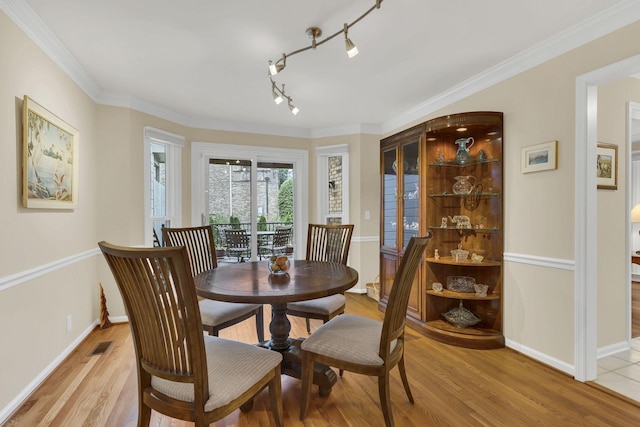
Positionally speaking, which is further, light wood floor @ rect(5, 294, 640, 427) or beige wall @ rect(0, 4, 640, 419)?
beige wall @ rect(0, 4, 640, 419)

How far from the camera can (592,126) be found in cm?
218

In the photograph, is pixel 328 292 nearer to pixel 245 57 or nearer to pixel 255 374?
pixel 255 374

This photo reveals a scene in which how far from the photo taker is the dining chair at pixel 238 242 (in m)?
4.55

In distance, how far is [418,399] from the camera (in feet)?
6.58

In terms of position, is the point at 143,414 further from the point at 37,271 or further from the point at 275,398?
the point at 37,271

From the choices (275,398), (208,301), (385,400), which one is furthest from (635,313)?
(208,301)

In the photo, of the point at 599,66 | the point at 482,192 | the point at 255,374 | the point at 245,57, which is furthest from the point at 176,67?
the point at 599,66

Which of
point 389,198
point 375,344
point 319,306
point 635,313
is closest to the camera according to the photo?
point 375,344

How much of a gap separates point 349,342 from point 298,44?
6.88 feet

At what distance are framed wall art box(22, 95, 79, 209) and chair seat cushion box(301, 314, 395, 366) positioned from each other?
2060mm

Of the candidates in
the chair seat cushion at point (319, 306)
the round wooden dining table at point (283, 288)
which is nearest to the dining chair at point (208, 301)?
the round wooden dining table at point (283, 288)

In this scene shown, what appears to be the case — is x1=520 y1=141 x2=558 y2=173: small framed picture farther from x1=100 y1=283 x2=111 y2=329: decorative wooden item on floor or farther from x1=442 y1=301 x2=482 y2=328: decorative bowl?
x1=100 y1=283 x2=111 y2=329: decorative wooden item on floor

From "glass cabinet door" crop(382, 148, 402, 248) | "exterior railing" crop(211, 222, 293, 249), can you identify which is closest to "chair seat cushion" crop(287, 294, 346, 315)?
"glass cabinet door" crop(382, 148, 402, 248)

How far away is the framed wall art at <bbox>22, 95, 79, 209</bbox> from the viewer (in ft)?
6.63
